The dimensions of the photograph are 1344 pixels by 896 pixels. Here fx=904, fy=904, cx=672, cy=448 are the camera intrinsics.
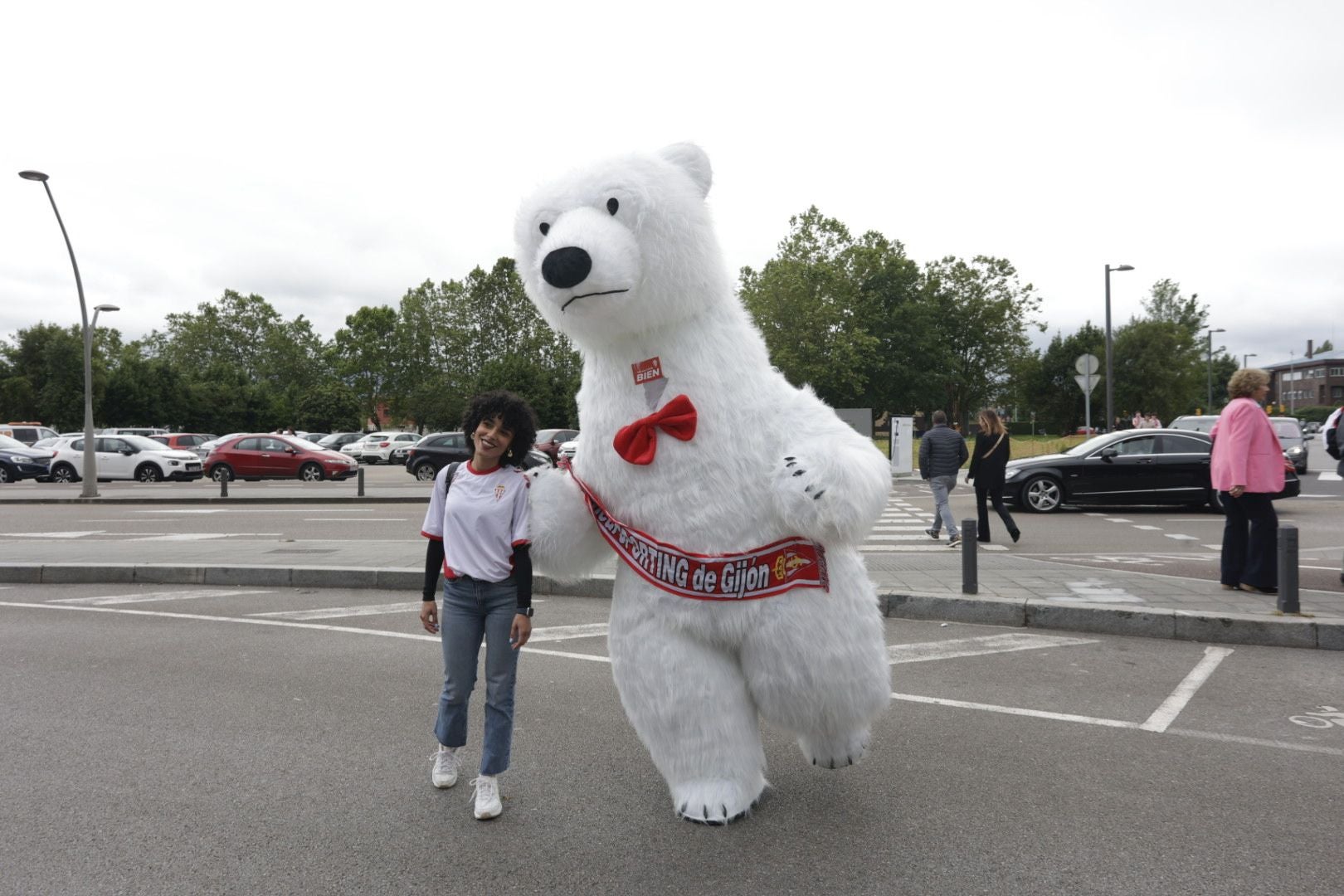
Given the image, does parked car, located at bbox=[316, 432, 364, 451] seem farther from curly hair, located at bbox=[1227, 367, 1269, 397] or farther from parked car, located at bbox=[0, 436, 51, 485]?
curly hair, located at bbox=[1227, 367, 1269, 397]

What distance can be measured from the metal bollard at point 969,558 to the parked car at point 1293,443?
16.3m

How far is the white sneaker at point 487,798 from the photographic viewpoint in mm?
3283

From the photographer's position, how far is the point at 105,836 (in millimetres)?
3156

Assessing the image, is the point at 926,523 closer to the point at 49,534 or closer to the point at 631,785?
the point at 631,785

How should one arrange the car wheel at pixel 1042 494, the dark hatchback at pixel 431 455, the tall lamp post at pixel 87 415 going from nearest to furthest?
the car wheel at pixel 1042 494 → the tall lamp post at pixel 87 415 → the dark hatchback at pixel 431 455

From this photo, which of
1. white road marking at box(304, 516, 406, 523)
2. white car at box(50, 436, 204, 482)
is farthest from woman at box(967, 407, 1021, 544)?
white car at box(50, 436, 204, 482)

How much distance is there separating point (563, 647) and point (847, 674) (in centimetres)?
323

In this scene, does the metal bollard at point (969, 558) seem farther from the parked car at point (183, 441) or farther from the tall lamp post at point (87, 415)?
the parked car at point (183, 441)

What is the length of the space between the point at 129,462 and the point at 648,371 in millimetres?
25970

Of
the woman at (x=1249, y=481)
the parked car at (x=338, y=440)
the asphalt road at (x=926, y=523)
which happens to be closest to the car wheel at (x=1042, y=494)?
the asphalt road at (x=926, y=523)

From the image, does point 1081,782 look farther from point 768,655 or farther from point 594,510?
point 594,510

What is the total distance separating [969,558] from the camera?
6.98 meters

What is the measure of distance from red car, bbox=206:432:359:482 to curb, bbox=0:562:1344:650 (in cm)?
1534

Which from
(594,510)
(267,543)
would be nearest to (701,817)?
(594,510)
